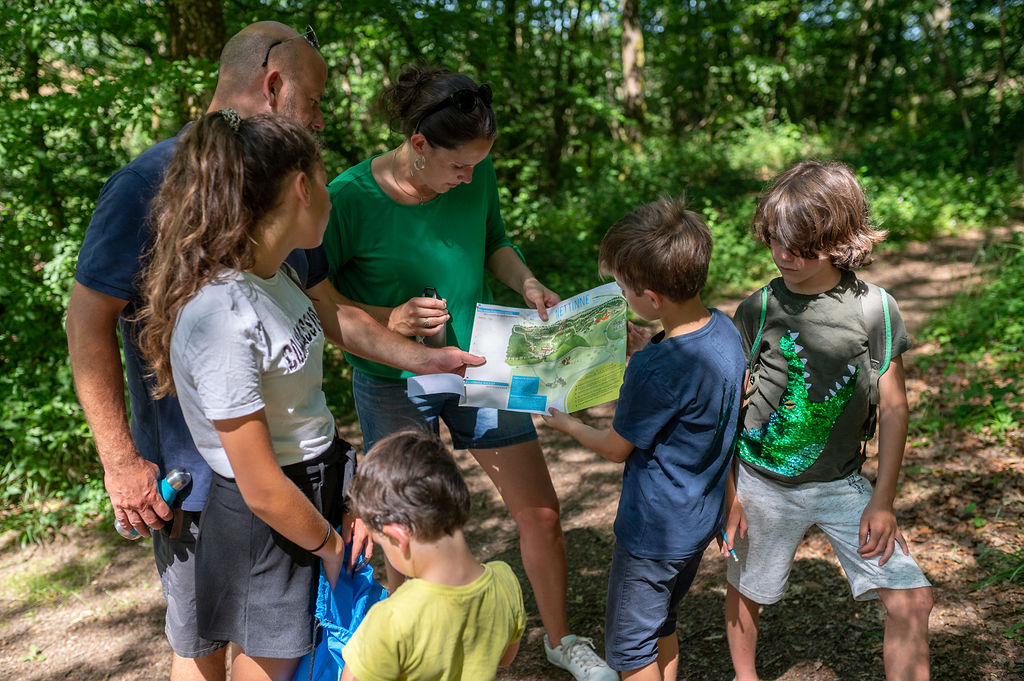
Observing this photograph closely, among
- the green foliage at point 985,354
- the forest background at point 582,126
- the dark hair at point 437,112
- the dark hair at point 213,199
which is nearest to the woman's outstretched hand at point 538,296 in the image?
the dark hair at point 437,112

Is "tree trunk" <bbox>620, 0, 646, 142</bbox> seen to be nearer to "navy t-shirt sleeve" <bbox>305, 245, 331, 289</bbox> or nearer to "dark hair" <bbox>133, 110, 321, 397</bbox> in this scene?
"navy t-shirt sleeve" <bbox>305, 245, 331, 289</bbox>

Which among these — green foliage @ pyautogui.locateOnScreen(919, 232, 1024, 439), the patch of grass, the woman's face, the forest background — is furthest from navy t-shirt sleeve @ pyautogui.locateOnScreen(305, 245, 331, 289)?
green foliage @ pyautogui.locateOnScreen(919, 232, 1024, 439)

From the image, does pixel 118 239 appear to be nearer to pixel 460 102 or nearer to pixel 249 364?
pixel 249 364

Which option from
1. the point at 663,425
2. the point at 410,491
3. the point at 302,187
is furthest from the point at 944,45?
the point at 410,491

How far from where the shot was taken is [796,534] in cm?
227

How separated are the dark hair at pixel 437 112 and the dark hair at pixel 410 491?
109cm

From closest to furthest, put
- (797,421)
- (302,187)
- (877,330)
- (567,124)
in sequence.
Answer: (302,187), (877,330), (797,421), (567,124)

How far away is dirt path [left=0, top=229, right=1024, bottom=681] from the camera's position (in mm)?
2754

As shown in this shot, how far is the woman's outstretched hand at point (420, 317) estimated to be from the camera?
2346mm

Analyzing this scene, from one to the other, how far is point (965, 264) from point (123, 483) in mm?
7839

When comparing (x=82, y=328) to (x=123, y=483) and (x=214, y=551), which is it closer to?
(x=123, y=483)

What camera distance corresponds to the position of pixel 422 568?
1.54 metres

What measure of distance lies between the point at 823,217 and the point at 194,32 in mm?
5032

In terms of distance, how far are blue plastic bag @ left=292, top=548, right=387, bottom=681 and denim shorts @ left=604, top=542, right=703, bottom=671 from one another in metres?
0.68
